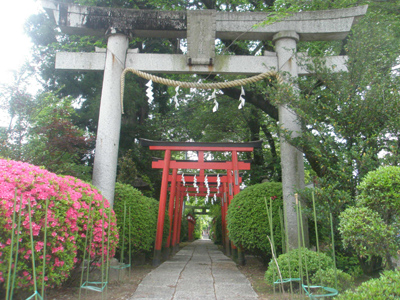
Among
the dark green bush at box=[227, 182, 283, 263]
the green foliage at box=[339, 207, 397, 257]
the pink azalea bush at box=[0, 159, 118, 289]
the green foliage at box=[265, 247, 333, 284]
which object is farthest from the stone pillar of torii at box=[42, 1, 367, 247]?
the green foliage at box=[339, 207, 397, 257]

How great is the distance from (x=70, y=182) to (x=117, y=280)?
1.89m

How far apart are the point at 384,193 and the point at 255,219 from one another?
3.11 meters

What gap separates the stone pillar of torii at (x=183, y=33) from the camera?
580cm

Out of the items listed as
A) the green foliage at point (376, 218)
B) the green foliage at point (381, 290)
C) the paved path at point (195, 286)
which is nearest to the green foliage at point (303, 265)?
the paved path at point (195, 286)

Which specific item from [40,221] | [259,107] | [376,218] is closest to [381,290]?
[376,218]

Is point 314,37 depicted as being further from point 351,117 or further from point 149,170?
point 149,170

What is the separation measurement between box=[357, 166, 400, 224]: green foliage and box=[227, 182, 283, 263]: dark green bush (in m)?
2.50

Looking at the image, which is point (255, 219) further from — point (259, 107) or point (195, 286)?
point (259, 107)

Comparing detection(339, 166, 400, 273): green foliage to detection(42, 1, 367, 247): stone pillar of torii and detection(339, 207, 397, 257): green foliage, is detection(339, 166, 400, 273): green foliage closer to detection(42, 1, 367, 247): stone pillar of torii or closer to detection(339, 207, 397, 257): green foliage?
detection(339, 207, 397, 257): green foliage

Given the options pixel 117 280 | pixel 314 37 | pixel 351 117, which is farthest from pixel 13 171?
pixel 314 37

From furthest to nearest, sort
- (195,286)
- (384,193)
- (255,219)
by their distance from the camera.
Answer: (255,219) < (195,286) < (384,193)

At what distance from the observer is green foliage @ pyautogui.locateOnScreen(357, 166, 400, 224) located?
9.95ft

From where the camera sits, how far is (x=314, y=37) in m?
6.11

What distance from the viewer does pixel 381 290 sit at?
2.23m
